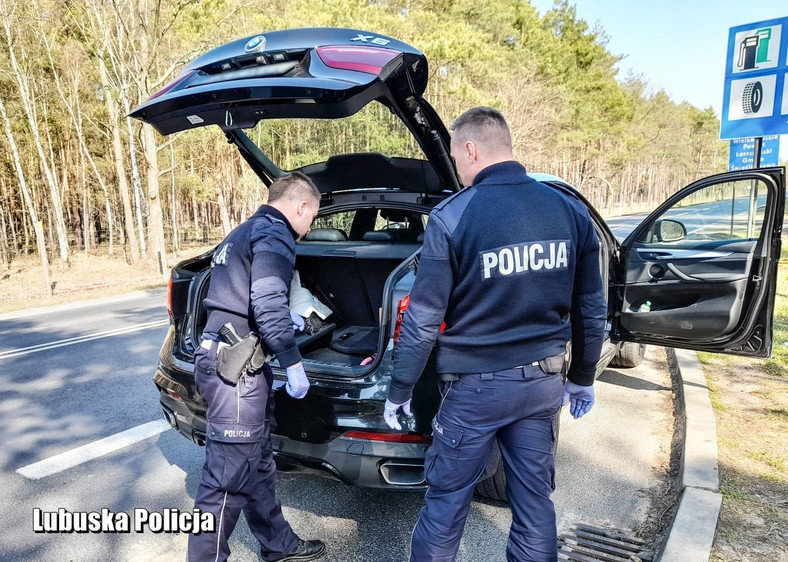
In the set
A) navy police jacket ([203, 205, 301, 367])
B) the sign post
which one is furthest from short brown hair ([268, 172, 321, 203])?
the sign post

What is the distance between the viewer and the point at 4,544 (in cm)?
266

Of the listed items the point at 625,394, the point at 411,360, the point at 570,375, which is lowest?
the point at 625,394

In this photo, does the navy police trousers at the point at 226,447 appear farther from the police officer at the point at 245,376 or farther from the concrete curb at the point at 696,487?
the concrete curb at the point at 696,487

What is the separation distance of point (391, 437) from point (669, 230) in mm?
2625

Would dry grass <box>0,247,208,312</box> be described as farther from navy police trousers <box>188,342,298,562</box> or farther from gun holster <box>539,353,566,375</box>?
gun holster <box>539,353,566,375</box>

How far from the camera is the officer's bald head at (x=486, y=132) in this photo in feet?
6.66

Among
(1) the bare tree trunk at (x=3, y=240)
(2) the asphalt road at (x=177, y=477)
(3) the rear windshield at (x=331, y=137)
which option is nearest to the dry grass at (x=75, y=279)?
(1) the bare tree trunk at (x=3, y=240)

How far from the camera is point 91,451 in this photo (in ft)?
12.2

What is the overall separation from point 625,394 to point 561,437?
3.94ft

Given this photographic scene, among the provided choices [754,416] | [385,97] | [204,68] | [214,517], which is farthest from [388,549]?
[754,416]

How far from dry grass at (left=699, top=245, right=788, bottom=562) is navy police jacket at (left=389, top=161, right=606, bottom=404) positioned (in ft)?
4.58

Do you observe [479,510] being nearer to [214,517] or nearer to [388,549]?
[388,549]

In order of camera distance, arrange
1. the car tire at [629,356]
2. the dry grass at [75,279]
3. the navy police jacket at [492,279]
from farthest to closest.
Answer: the dry grass at [75,279] < the car tire at [629,356] < the navy police jacket at [492,279]

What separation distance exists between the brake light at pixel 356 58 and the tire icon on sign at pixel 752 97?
4.69 m
